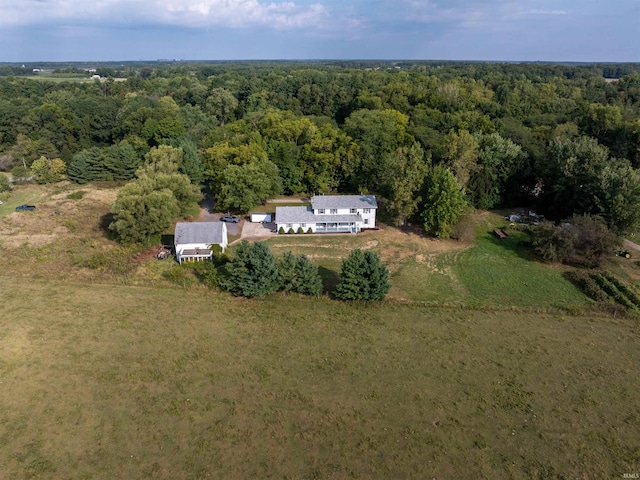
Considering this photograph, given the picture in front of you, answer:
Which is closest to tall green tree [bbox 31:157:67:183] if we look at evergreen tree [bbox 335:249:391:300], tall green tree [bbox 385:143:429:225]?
tall green tree [bbox 385:143:429:225]

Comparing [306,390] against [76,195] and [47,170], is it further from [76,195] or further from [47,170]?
[47,170]

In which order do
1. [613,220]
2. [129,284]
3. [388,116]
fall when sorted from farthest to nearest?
[388,116]
[613,220]
[129,284]

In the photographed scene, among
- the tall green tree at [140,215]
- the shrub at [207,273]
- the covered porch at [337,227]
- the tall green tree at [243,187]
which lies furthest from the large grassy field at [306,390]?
the tall green tree at [243,187]

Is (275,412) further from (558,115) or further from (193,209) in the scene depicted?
(558,115)

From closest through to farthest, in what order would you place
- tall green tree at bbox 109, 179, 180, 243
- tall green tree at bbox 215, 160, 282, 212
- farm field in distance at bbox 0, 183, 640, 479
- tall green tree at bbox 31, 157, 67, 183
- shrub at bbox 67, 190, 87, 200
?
1. farm field in distance at bbox 0, 183, 640, 479
2. tall green tree at bbox 109, 179, 180, 243
3. tall green tree at bbox 215, 160, 282, 212
4. shrub at bbox 67, 190, 87, 200
5. tall green tree at bbox 31, 157, 67, 183

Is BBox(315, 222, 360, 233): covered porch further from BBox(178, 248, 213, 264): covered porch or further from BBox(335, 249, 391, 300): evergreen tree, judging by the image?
BBox(335, 249, 391, 300): evergreen tree

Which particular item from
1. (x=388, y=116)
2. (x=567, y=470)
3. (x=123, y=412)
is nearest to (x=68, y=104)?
(x=388, y=116)
